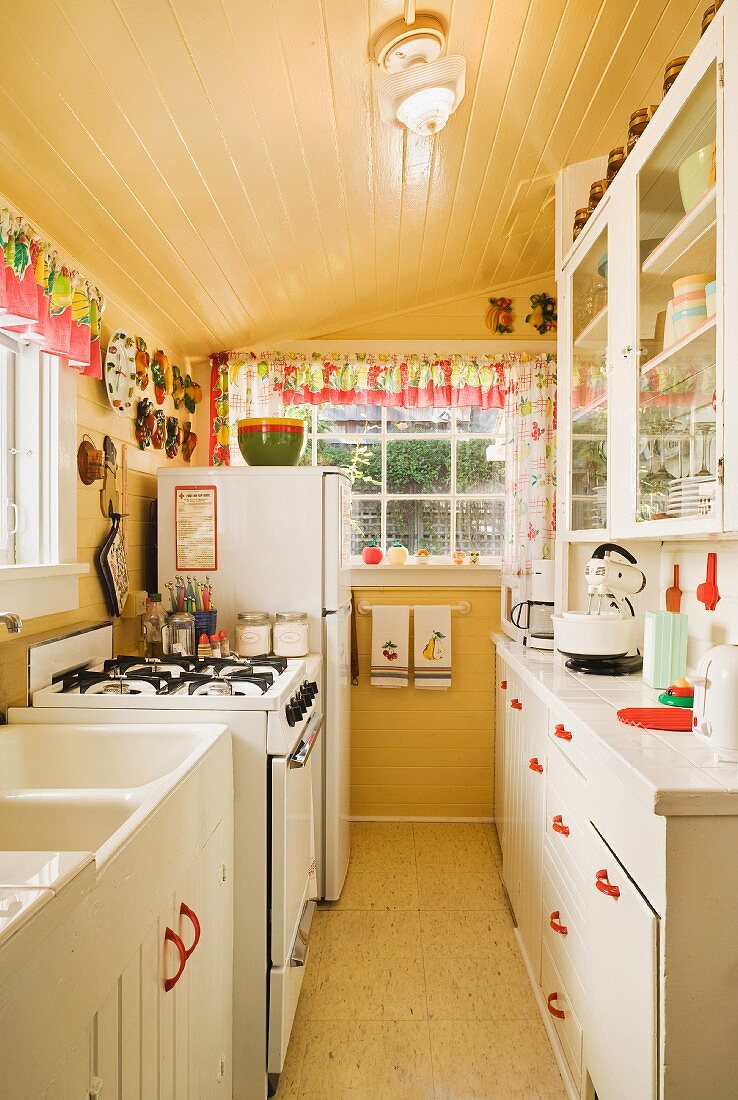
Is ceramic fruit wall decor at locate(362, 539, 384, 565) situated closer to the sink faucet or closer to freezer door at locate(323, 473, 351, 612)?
freezer door at locate(323, 473, 351, 612)

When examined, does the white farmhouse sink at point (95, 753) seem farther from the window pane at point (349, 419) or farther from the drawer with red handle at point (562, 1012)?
the window pane at point (349, 419)

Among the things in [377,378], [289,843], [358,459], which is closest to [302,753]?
[289,843]

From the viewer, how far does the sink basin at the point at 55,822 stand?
127cm

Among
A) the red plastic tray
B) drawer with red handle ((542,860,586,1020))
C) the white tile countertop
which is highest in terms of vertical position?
the red plastic tray

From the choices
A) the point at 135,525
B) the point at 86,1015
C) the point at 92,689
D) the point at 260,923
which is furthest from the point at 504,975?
the point at 135,525

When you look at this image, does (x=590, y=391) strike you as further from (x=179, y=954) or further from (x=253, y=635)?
(x=179, y=954)

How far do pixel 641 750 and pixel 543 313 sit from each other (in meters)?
2.61

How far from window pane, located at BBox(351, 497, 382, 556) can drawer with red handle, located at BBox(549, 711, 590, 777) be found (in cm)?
179

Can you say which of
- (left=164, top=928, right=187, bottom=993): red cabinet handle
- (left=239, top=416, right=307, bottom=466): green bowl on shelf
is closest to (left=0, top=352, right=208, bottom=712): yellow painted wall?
(left=239, top=416, right=307, bottom=466): green bowl on shelf

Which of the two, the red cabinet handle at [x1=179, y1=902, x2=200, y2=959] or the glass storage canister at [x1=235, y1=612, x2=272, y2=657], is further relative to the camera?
the glass storage canister at [x1=235, y1=612, x2=272, y2=657]

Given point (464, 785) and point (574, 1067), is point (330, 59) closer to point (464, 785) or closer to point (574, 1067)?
point (574, 1067)

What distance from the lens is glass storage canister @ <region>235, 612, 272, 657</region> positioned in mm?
2463

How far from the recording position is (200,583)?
265 centimetres

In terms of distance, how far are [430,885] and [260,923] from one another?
1.33 m
